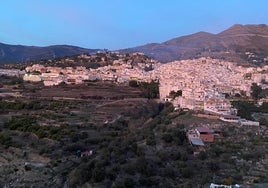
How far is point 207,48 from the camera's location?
293 ft

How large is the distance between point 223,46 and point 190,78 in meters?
35.6

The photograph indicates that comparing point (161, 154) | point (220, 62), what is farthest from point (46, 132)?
point (220, 62)

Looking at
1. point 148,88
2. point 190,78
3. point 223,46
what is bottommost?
point 148,88

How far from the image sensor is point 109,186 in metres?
13.6

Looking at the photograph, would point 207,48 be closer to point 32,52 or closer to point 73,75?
point 73,75

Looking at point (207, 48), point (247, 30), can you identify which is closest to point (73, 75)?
point (207, 48)

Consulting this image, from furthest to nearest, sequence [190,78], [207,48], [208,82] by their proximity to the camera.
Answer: [207,48] < [190,78] < [208,82]

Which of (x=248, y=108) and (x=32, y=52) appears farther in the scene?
(x=32, y=52)

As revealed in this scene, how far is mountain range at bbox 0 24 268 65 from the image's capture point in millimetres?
77938

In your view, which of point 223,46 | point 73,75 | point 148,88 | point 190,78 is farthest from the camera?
point 223,46

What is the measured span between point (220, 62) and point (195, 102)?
123ft

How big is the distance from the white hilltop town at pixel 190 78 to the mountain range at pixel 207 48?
855 cm

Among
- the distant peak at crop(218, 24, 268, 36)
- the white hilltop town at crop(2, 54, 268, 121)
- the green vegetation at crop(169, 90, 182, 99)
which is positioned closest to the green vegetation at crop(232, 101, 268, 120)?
the white hilltop town at crop(2, 54, 268, 121)

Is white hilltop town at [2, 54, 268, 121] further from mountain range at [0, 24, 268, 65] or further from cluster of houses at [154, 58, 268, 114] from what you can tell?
mountain range at [0, 24, 268, 65]
